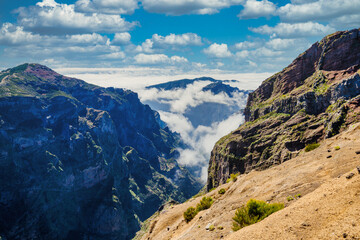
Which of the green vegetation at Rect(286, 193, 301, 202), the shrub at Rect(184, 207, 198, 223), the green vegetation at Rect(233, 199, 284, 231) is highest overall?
the green vegetation at Rect(286, 193, 301, 202)

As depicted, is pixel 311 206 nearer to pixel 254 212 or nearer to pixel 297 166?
pixel 254 212

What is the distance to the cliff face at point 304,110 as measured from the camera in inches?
4616

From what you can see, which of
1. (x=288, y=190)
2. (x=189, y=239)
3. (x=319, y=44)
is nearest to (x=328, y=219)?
(x=288, y=190)

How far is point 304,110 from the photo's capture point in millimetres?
142875

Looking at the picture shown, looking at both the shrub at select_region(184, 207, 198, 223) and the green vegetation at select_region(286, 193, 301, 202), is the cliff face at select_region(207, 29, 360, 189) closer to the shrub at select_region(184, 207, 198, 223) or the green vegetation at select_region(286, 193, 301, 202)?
the shrub at select_region(184, 207, 198, 223)

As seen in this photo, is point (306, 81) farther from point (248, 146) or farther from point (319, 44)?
point (248, 146)

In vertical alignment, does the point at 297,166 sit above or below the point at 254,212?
above

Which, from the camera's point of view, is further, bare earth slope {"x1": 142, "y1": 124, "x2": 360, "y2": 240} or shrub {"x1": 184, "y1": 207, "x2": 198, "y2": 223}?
shrub {"x1": 184, "y1": 207, "x2": 198, "y2": 223}

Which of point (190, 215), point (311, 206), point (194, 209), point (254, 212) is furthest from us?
point (194, 209)

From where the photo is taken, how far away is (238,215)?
40156 millimetres

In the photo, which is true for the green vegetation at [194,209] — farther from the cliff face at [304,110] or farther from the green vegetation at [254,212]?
the cliff face at [304,110]

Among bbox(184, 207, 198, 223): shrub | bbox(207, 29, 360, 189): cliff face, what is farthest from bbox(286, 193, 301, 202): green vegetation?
bbox(207, 29, 360, 189): cliff face

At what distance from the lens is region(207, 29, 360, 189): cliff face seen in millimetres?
117250

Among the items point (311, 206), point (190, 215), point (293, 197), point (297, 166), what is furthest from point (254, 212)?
point (190, 215)
